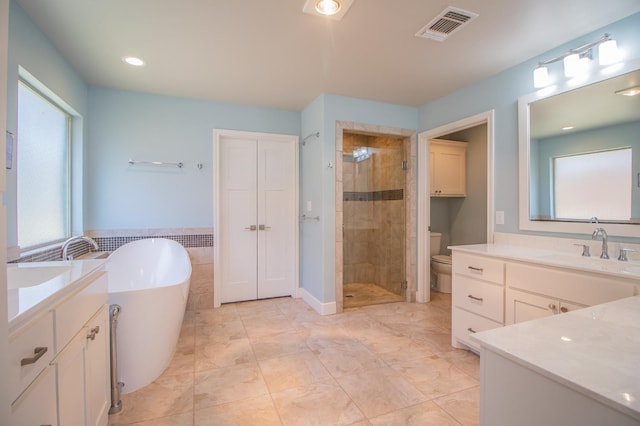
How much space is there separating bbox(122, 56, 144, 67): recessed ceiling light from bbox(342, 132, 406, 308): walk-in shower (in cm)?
251

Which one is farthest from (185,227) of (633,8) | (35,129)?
(633,8)

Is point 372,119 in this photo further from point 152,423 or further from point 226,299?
point 152,423

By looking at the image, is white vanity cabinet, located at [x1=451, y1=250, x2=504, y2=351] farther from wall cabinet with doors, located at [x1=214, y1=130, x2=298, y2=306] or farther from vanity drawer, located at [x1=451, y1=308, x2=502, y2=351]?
wall cabinet with doors, located at [x1=214, y1=130, x2=298, y2=306]

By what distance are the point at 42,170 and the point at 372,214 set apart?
364 centimetres

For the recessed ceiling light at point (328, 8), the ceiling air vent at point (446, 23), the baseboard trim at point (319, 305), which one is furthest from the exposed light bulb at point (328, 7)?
the baseboard trim at point (319, 305)

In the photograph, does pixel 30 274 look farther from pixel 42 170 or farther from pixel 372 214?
pixel 372 214

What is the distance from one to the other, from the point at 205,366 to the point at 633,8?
3662 millimetres

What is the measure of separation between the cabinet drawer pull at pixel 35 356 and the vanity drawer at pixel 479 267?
2439mm

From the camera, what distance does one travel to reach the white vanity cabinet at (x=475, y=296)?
212 cm

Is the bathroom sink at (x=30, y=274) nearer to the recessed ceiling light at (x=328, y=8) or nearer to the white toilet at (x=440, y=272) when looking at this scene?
the recessed ceiling light at (x=328, y=8)

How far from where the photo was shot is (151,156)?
3238 millimetres

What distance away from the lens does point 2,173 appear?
0.73 meters

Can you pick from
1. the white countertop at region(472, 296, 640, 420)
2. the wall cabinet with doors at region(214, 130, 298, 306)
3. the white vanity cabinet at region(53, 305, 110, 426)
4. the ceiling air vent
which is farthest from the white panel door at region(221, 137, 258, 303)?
the white countertop at region(472, 296, 640, 420)

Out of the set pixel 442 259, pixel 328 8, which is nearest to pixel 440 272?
pixel 442 259
